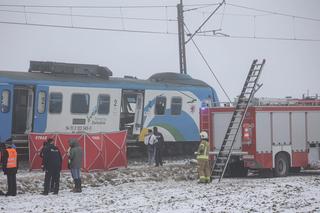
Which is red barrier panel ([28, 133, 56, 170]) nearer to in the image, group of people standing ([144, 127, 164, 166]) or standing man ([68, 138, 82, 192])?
group of people standing ([144, 127, 164, 166])

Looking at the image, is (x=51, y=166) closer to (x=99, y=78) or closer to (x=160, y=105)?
(x=99, y=78)

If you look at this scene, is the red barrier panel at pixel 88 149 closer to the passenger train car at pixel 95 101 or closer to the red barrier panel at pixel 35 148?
the red barrier panel at pixel 35 148

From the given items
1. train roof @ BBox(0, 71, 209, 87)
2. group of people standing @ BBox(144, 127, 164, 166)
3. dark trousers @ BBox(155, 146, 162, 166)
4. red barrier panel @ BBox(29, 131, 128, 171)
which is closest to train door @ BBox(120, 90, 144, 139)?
train roof @ BBox(0, 71, 209, 87)

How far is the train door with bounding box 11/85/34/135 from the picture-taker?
27312 mm

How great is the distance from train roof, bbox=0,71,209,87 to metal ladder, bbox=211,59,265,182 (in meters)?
9.38

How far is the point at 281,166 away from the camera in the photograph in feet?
72.6

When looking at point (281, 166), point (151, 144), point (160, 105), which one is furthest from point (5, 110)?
point (281, 166)

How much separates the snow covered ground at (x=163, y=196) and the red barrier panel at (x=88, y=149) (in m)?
1.52

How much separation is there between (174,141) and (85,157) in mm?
8693

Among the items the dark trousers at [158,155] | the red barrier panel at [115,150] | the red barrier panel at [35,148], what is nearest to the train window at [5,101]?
the red barrier panel at [35,148]

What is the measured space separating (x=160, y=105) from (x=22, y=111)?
23.3 ft

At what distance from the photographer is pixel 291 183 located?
1870 centimetres

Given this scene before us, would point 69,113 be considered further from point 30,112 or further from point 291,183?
point 291,183

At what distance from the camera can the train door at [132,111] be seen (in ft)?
102
